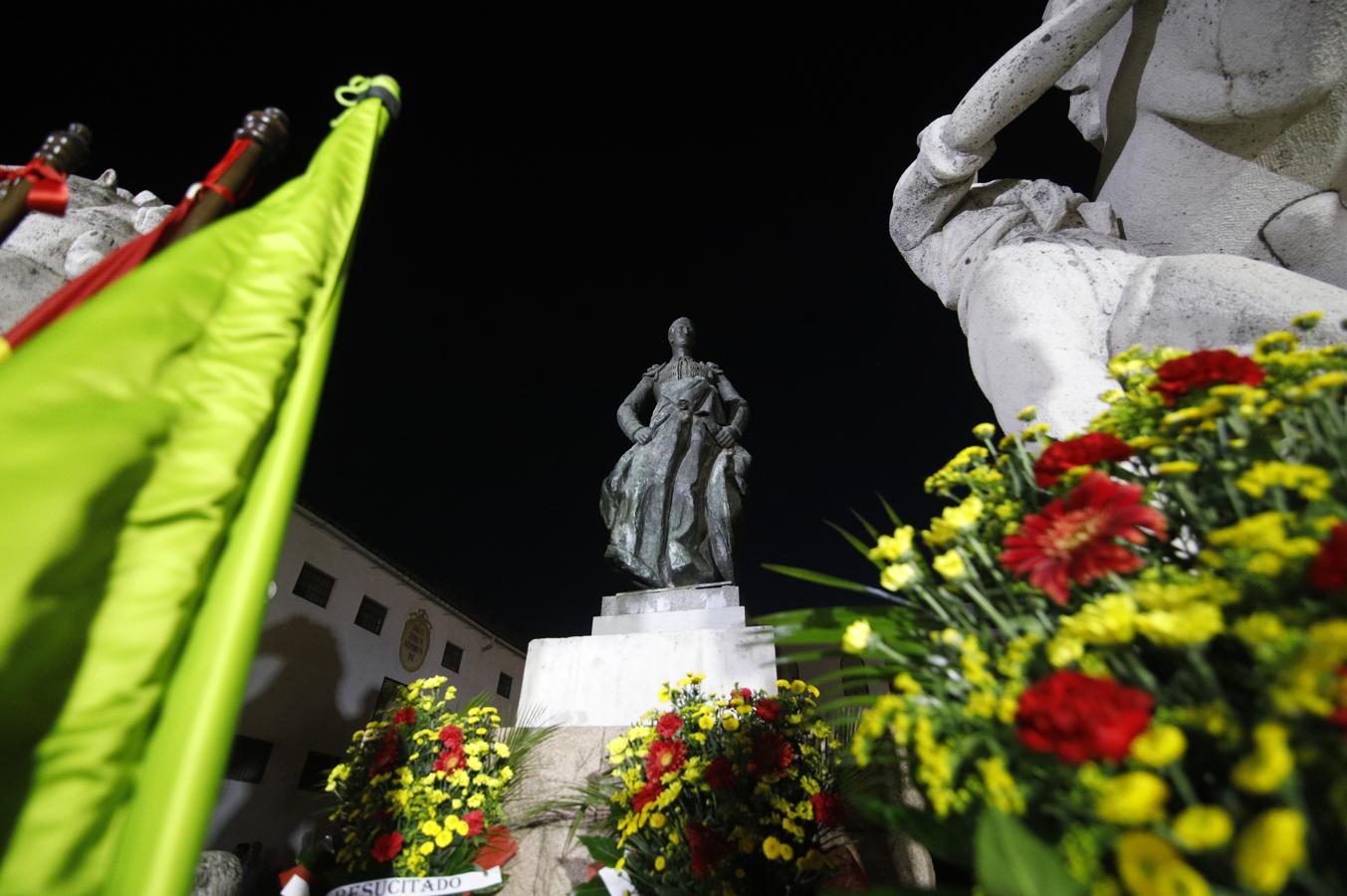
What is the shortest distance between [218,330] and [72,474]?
1.27 ft

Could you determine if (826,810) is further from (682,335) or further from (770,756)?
(682,335)

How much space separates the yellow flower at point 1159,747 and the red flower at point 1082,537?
20cm

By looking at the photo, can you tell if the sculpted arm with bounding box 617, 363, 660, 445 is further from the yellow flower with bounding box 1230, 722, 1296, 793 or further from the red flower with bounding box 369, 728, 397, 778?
the yellow flower with bounding box 1230, 722, 1296, 793

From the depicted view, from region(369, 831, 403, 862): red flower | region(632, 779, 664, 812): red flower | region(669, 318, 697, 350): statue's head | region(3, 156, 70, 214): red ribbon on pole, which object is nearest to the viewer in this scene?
region(3, 156, 70, 214): red ribbon on pole

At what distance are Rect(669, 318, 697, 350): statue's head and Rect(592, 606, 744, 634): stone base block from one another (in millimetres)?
3131

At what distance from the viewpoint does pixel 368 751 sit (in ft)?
9.12

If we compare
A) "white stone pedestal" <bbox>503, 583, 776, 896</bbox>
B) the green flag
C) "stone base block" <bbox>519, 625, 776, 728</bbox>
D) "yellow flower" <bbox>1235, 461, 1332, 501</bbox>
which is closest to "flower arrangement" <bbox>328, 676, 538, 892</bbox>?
"white stone pedestal" <bbox>503, 583, 776, 896</bbox>

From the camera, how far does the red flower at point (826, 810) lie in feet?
6.46

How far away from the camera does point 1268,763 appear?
42 cm

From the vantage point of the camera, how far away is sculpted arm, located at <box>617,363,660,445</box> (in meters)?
4.98

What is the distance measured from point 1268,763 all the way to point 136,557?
50.6 inches

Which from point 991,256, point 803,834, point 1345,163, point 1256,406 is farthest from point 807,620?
point 1345,163

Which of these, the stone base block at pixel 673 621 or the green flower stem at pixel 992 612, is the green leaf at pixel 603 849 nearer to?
the stone base block at pixel 673 621

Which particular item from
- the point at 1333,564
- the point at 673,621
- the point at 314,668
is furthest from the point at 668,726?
the point at 314,668
